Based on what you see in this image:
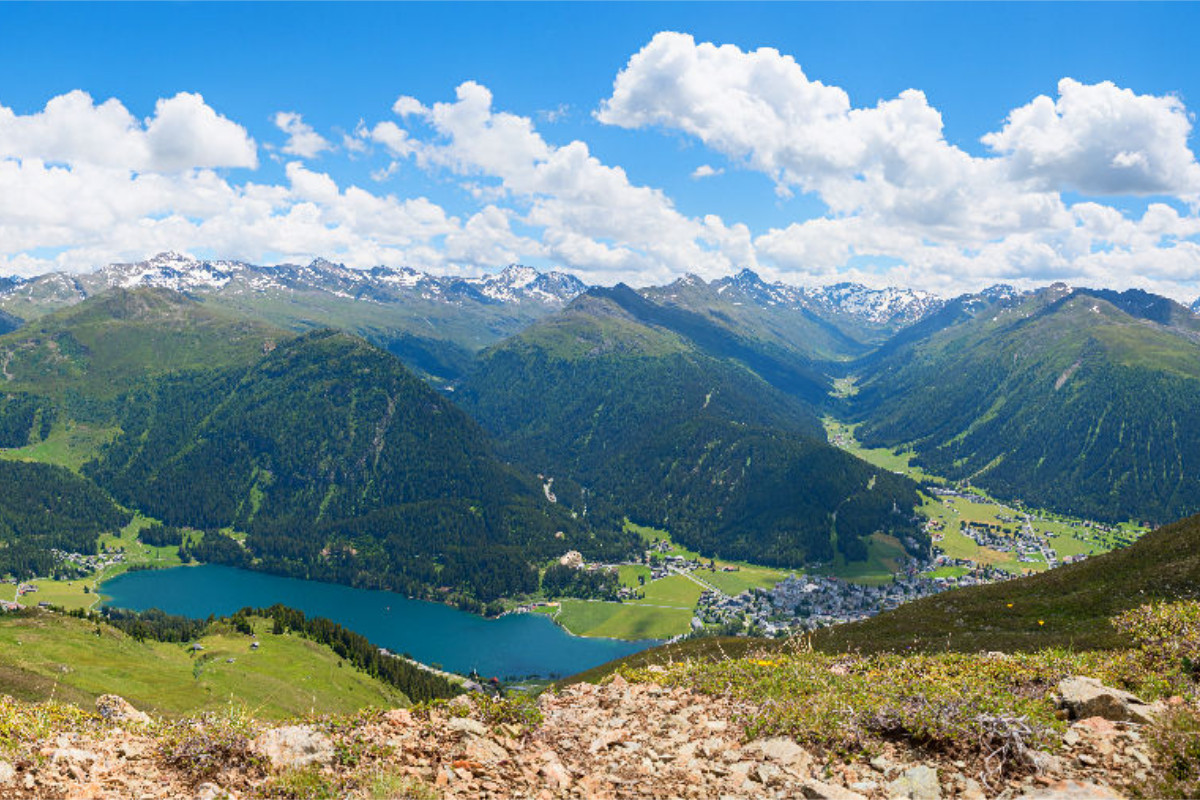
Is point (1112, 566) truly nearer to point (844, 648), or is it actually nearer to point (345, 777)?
point (844, 648)

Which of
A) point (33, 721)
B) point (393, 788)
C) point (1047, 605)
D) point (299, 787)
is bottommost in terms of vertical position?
point (1047, 605)

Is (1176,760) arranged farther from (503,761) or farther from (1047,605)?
(1047,605)

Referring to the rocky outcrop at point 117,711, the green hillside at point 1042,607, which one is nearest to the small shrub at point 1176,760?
the rocky outcrop at point 117,711

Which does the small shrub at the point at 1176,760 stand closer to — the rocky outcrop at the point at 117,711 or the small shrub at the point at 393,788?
the small shrub at the point at 393,788

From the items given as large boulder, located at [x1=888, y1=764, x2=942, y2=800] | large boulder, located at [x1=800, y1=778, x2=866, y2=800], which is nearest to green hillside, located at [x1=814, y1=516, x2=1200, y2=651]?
large boulder, located at [x1=888, y1=764, x2=942, y2=800]

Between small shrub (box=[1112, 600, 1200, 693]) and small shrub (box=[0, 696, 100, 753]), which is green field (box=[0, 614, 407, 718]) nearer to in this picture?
A: small shrub (box=[0, 696, 100, 753])

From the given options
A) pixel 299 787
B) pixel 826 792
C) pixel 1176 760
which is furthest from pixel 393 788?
pixel 1176 760
